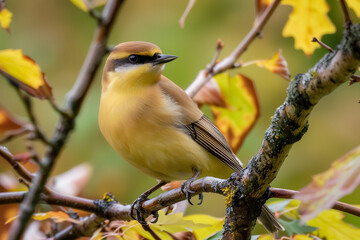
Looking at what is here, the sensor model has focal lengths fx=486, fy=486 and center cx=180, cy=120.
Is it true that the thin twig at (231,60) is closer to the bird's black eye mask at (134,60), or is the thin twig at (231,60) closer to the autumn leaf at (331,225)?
the bird's black eye mask at (134,60)

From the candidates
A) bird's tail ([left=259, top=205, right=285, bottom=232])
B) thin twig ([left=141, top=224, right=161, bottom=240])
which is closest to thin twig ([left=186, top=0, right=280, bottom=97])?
bird's tail ([left=259, top=205, right=285, bottom=232])

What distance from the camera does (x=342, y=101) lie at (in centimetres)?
577

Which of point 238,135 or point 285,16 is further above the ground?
point 285,16

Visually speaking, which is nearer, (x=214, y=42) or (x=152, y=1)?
(x=214, y=42)

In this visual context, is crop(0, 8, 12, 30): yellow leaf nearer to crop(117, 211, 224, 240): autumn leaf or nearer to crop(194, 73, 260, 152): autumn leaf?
crop(117, 211, 224, 240): autumn leaf

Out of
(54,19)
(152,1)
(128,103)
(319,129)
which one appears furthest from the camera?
(54,19)

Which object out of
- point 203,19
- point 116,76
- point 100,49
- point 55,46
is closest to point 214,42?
point 203,19

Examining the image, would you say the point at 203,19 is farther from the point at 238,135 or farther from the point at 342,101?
the point at 238,135

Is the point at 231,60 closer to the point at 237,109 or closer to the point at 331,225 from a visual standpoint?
the point at 237,109

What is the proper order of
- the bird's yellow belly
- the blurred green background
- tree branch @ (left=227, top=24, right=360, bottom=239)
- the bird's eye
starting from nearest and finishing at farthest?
tree branch @ (left=227, top=24, right=360, bottom=239), the bird's yellow belly, the bird's eye, the blurred green background

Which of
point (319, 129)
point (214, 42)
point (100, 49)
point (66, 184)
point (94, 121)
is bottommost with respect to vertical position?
point (94, 121)

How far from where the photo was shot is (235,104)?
3135mm

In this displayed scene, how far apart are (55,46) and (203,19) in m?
2.14

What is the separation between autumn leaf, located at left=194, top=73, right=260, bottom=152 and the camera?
10.2ft
